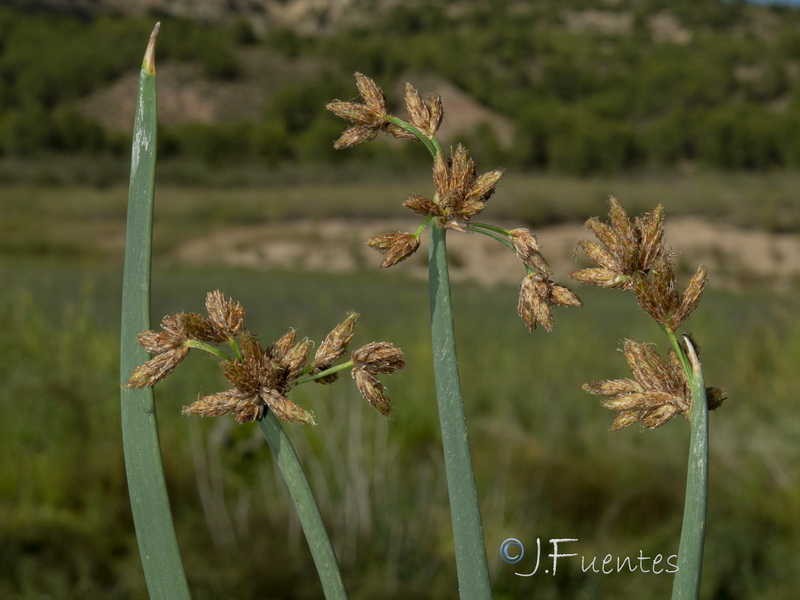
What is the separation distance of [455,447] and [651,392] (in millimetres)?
68

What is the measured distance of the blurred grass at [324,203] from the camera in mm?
15945

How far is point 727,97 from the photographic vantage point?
2248 cm

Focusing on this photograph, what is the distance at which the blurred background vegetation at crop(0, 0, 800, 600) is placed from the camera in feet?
8.81

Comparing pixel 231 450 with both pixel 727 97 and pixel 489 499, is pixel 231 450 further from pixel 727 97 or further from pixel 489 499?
pixel 727 97

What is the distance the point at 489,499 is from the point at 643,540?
1.61 ft

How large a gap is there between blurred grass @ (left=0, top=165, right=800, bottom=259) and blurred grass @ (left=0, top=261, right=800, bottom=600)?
442 inches

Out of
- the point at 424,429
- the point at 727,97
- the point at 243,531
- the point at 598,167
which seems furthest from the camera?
the point at 727,97

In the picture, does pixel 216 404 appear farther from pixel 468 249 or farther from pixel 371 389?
pixel 468 249

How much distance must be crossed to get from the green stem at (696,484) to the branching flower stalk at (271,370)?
0.09 metres

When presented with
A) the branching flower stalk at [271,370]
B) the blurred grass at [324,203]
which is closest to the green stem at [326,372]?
the branching flower stalk at [271,370]

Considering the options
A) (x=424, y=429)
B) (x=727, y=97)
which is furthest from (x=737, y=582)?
(x=727, y=97)

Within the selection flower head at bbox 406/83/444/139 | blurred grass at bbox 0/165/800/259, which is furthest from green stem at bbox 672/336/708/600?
blurred grass at bbox 0/165/800/259

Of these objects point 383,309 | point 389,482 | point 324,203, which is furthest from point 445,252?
point 324,203

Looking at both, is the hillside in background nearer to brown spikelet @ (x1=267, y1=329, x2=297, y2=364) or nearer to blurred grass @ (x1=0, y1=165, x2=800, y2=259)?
blurred grass @ (x1=0, y1=165, x2=800, y2=259)
